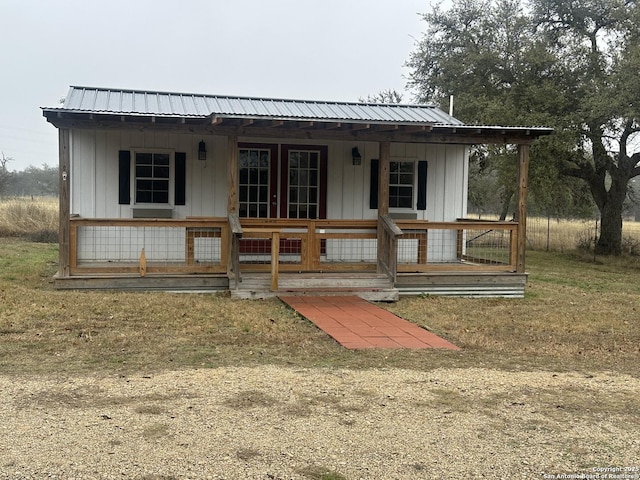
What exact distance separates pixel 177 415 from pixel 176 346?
2.12m

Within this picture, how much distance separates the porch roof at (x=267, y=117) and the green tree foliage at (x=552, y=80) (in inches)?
269

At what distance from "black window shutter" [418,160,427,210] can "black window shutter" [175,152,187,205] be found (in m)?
4.24

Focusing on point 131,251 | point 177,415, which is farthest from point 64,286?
point 177,415

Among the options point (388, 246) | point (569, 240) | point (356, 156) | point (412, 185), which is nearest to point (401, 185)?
point (412, 185)

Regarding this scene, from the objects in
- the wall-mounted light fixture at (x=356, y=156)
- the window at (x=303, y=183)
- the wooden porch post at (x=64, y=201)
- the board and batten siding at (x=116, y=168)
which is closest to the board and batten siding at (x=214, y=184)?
the board and batten siding at (x=116, y=168)

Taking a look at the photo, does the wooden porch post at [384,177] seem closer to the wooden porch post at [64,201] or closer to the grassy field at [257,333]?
the grassy field at [257,333]

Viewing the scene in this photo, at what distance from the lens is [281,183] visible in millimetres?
11242

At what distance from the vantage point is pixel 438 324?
7949mm

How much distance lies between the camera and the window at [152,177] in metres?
10.7

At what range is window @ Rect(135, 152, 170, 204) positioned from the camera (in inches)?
420

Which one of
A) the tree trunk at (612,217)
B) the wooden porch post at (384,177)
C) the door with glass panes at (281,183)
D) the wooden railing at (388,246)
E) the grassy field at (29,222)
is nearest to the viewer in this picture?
the wooden railing at (388,246)

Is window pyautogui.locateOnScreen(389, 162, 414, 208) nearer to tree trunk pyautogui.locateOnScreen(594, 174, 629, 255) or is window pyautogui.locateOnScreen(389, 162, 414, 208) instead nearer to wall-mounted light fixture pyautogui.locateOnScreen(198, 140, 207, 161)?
wall-mounted light fixture pyautogui.locateOnScreen(198, 140, 207, 161)

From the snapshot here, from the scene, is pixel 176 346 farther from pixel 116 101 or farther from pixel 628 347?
pixel 116 101

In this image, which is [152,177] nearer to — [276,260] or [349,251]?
[276,260]
